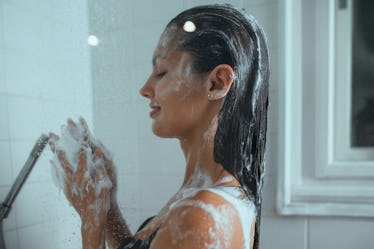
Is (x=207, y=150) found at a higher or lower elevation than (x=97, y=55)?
lower

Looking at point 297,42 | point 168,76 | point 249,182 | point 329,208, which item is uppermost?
point 297,42

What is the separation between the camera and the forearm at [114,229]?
0.52 meters

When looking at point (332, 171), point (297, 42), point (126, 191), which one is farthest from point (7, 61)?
point (332, 171)

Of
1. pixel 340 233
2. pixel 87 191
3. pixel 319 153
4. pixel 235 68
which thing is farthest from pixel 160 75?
pixel 340 233

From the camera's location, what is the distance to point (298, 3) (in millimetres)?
707

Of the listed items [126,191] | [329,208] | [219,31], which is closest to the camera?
[219,31]

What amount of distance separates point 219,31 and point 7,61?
466 mm

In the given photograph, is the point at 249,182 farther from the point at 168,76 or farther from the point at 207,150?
the point at 168,76

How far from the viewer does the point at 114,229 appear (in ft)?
1.71

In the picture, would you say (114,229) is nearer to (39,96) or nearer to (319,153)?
(39,96)

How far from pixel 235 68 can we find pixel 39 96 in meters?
0.41

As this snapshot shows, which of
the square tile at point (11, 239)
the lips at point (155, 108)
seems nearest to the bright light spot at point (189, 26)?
the lips at point (155, 108)

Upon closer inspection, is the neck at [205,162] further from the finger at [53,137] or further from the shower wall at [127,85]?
the finger at [53,137]

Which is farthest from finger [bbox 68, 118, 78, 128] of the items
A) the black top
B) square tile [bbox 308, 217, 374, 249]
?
square tile [bbox 308, 217, 374, 249]
